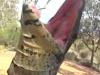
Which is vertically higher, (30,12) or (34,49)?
(30,12)

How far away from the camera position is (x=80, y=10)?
68.2 inches

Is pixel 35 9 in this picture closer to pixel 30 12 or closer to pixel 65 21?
pixel 30 12

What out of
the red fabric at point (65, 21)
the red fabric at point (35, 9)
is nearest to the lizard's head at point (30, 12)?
the red fabric at point (35, 9)

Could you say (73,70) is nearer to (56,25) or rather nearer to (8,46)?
(8,46)

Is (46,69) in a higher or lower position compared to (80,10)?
lower

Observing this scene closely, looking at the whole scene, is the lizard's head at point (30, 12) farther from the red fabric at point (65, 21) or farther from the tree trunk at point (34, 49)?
the red fabric at point (65, 21)

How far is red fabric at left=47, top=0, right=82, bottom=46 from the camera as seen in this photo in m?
1.73

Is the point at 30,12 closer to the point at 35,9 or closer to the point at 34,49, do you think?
the point at 35,9

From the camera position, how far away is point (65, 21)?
176cm

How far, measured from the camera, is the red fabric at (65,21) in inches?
68.1

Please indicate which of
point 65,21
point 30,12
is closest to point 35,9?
point 30,12

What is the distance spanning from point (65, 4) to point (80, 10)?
0.09 meters

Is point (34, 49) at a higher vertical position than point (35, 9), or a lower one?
lower

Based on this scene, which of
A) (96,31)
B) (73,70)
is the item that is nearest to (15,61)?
(73,70)
